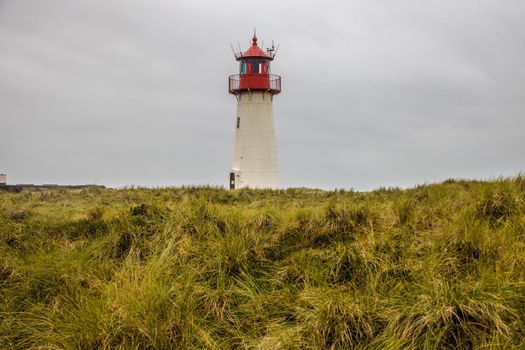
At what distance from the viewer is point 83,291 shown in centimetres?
727

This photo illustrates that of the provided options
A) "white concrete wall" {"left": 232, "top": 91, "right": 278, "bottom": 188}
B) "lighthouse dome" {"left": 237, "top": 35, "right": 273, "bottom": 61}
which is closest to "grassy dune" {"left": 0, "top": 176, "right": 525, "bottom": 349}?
"white concrete wall" {"left": 232, "top": 91, "right": 278, "bottom": 188}

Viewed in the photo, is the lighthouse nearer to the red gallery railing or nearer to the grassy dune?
the red gallery railing

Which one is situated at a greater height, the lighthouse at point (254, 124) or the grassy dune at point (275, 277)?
the lighthouse at point (254, 124)

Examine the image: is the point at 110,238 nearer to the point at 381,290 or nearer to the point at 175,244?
the point at 175,244

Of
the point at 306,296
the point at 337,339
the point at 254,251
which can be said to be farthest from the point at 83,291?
the point at 337,339

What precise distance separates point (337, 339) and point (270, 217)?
392 cm

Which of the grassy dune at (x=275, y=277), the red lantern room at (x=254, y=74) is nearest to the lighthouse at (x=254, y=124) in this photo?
the red lantern room at (x=254, y=74)

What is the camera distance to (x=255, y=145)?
88.8ft

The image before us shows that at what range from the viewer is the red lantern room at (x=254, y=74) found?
27.2m

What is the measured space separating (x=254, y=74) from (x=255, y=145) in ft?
10.8

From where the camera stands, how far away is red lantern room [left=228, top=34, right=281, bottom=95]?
27.2 meters

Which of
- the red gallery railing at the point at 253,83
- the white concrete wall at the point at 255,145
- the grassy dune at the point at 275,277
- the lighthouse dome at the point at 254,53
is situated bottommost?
the grassy dune at the point at 275,277

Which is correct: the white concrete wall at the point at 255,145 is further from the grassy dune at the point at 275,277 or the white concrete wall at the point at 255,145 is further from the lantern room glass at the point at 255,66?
the grassy dune at the point at 275,277

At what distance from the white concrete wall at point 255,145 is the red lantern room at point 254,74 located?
0.36m
